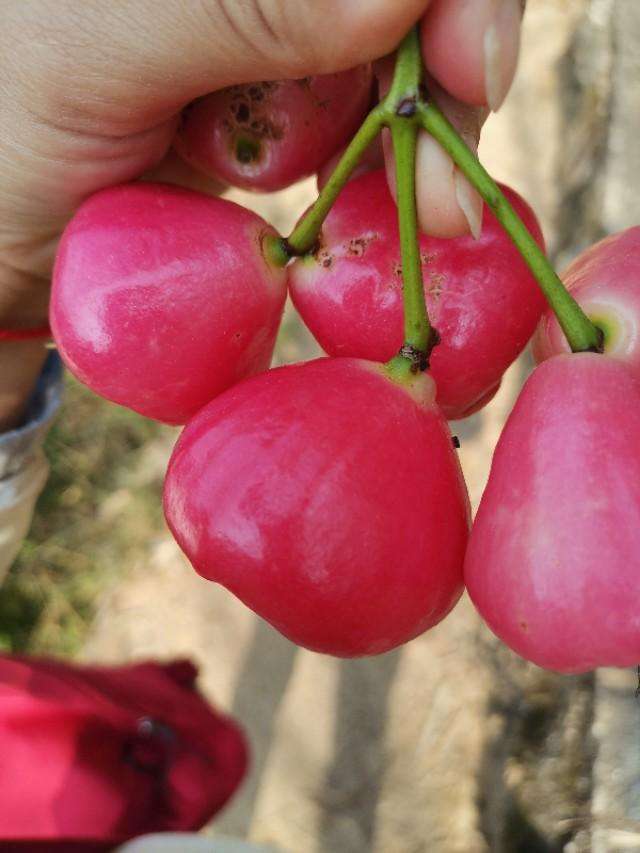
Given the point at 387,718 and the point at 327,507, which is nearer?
the point at 327,507

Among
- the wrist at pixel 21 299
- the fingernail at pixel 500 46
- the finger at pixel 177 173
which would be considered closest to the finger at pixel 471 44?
the fingernail at pixel 500 46

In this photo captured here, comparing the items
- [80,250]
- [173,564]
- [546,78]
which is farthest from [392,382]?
[546,78]

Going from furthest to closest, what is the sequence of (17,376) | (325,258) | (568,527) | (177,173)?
(17,376), (177,173), (325,258), (568,527)

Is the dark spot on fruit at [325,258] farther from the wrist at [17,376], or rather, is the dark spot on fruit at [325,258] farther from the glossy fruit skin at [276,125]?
the wrist at [17,376]

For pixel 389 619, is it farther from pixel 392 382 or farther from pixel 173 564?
pixel 173 564

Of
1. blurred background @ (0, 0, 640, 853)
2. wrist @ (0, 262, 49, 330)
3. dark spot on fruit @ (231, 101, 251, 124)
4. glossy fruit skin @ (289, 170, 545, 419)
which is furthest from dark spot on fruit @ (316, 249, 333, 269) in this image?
blurred background @ (0, 0, 640, 853)

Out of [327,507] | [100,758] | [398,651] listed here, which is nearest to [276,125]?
[327,507]

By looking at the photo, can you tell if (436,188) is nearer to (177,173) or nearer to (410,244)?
(410,244)
